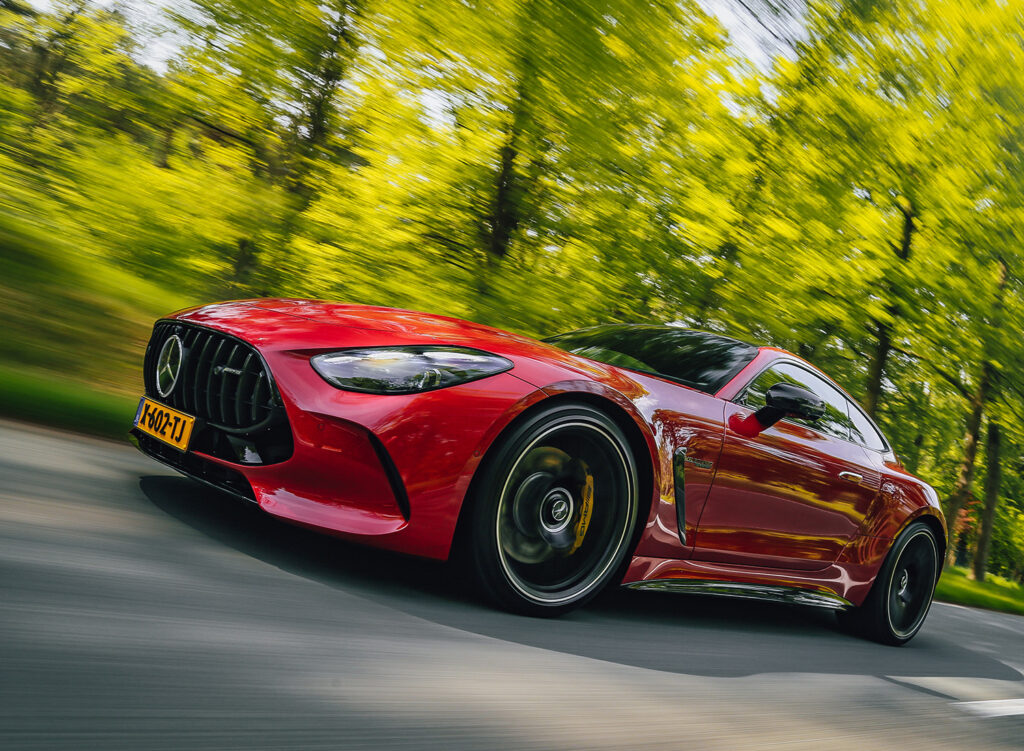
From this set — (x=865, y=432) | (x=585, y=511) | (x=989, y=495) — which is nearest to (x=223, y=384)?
(x=585, y=511)

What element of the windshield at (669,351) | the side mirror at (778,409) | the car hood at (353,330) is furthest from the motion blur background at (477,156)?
the side mirror at (778,409)

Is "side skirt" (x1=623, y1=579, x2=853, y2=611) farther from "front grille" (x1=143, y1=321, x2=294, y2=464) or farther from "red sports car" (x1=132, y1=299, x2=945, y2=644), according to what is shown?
"front grille" (x1=143, y1=321, x2=294, y2=464)

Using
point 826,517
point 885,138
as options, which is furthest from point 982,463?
point 826,517

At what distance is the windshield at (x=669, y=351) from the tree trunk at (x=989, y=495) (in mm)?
15068

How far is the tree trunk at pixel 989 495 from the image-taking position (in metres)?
17.6

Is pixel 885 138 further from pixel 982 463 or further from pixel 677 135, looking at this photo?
pixel 982 463

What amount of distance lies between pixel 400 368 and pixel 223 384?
1.98 ft

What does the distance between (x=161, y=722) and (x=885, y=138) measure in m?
9.86

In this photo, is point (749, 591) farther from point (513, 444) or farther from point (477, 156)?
point (477, 156)

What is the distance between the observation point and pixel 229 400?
2760mm

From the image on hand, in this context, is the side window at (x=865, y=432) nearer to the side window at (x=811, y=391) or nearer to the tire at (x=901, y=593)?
the side window at (x=811, y=391)

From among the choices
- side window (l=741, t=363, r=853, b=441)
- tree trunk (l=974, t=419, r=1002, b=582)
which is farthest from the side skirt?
tree trunk (l=974, t=419, r=1002, b=582)

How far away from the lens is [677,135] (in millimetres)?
8320

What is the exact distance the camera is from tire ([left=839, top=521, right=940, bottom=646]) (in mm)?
4801
